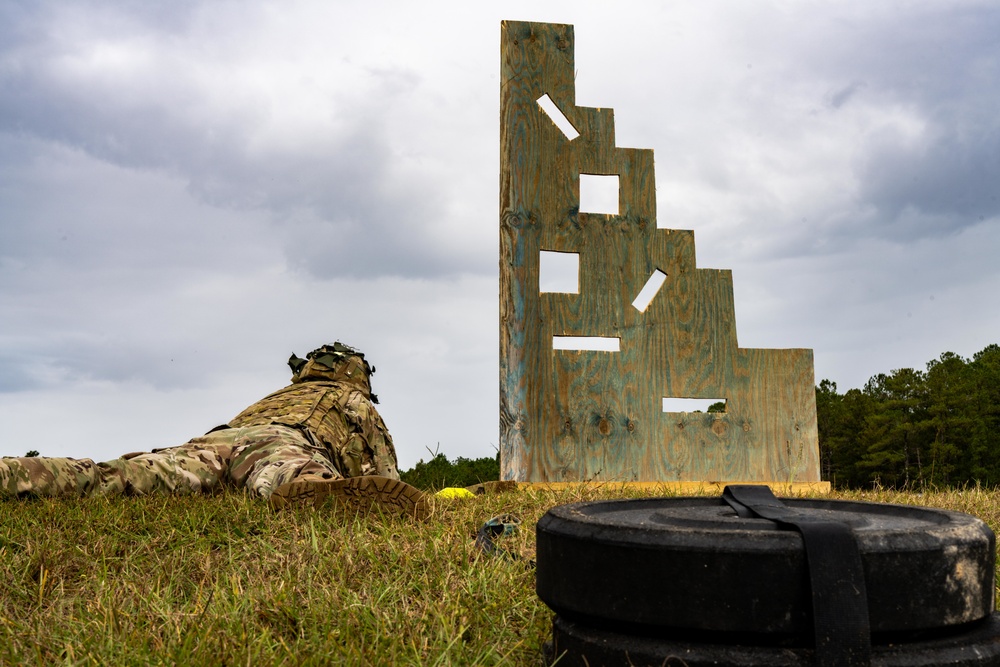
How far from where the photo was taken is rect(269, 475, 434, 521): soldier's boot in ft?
15.2

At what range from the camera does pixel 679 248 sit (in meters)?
7.17

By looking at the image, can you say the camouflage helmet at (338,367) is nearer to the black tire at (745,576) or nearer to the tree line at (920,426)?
the black tire at (745,576)

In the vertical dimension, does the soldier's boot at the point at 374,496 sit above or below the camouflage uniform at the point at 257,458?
below

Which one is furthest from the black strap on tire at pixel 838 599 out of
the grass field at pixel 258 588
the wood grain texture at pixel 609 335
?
the wood grain texture at pixel 609 335

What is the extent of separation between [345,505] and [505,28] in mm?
4453

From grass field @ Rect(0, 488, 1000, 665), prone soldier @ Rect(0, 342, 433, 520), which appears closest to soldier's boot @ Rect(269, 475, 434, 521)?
prone soldier @ Rect(0, 342, 433, 520)

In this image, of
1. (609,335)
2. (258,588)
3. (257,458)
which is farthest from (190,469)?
(609,335)

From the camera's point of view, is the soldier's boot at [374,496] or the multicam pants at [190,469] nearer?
the soldier's boot at [374,496]

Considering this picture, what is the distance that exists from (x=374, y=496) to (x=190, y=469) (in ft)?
6.15

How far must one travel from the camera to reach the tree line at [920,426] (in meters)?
21.4

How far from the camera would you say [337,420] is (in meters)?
7.38

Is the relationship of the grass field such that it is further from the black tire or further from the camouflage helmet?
the camouflage helmet

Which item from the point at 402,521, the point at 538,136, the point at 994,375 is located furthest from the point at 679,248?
the point at 994,375

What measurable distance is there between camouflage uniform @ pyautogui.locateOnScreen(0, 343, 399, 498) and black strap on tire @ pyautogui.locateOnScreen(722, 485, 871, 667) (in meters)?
3.41
